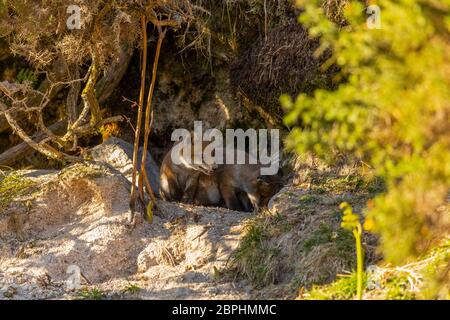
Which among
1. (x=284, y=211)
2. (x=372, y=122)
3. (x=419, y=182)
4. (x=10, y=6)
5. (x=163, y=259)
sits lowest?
(x=163, y=259)

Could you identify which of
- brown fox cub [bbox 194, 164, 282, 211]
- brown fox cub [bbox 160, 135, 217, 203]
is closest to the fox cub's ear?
brown fox cub [bbox 194, 164, 282, 211]

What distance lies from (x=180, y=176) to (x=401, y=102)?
4.86 meters

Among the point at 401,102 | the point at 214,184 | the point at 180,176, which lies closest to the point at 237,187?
the point at 214,184

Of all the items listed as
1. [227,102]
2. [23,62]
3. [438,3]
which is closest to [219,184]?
[227,102]

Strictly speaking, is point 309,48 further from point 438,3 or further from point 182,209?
point 438,3

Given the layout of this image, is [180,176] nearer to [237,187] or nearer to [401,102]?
[237,187]

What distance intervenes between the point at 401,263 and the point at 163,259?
2.08m

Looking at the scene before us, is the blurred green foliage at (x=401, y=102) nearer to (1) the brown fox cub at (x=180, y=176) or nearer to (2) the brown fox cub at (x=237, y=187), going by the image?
(2) the brown fox cub at (x=237, y=187)

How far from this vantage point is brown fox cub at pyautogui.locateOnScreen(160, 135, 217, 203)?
7848 mm

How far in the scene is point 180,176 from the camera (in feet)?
26.1

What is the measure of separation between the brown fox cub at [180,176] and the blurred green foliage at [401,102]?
13.7 feet

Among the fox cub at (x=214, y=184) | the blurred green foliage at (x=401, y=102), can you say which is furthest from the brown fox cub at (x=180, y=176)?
the blurred green foliage at (x=401, y=102)

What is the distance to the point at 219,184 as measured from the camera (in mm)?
7977

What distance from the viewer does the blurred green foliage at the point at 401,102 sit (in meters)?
3.21
